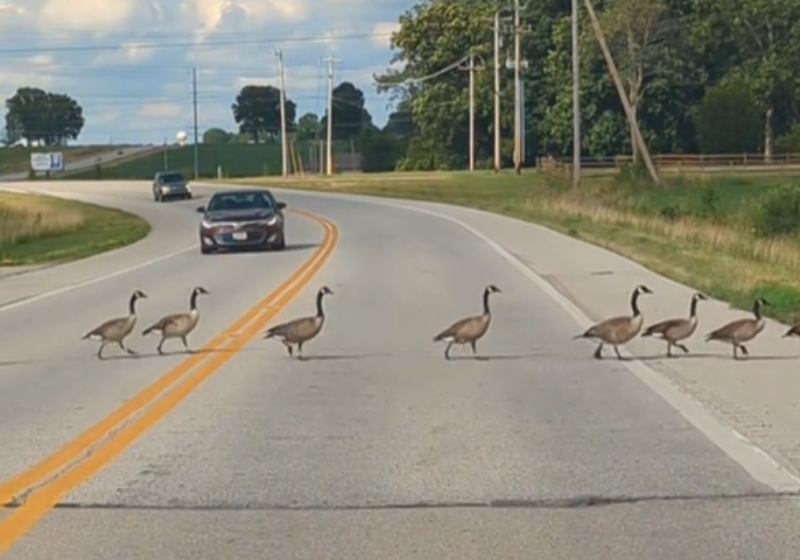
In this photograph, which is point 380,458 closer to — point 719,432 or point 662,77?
point 719,432

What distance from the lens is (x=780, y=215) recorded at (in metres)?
39.5

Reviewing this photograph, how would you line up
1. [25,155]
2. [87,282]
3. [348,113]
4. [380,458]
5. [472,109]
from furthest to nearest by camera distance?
[348,113], [25,155], [472,109], [87,282], [380,458]

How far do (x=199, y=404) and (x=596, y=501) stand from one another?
14.9 feet

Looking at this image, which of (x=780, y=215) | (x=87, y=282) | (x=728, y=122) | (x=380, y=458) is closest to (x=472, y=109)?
(x=728, y=122)

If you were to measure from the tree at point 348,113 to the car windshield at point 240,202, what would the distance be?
457ft

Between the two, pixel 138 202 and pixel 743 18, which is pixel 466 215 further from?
pixel 743 18

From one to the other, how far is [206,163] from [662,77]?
62006 millimetres

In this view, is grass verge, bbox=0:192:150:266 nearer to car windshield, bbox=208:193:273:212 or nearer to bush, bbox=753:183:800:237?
car windshield, bbox=208:193:273:212

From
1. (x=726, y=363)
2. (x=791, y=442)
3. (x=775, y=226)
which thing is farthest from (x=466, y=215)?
(x=791, y=442)

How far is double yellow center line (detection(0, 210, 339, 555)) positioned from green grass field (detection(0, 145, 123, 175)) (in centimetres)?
14078

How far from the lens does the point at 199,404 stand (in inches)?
478

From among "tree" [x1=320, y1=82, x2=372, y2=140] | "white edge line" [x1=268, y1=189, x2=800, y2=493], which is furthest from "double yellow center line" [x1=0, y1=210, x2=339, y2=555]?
"tree" [x1=320, y1=82, x2=372, y2=140]

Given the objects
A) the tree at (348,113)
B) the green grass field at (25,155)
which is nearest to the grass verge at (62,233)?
the green grass field at (25,155)

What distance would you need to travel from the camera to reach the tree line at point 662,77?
314ft
